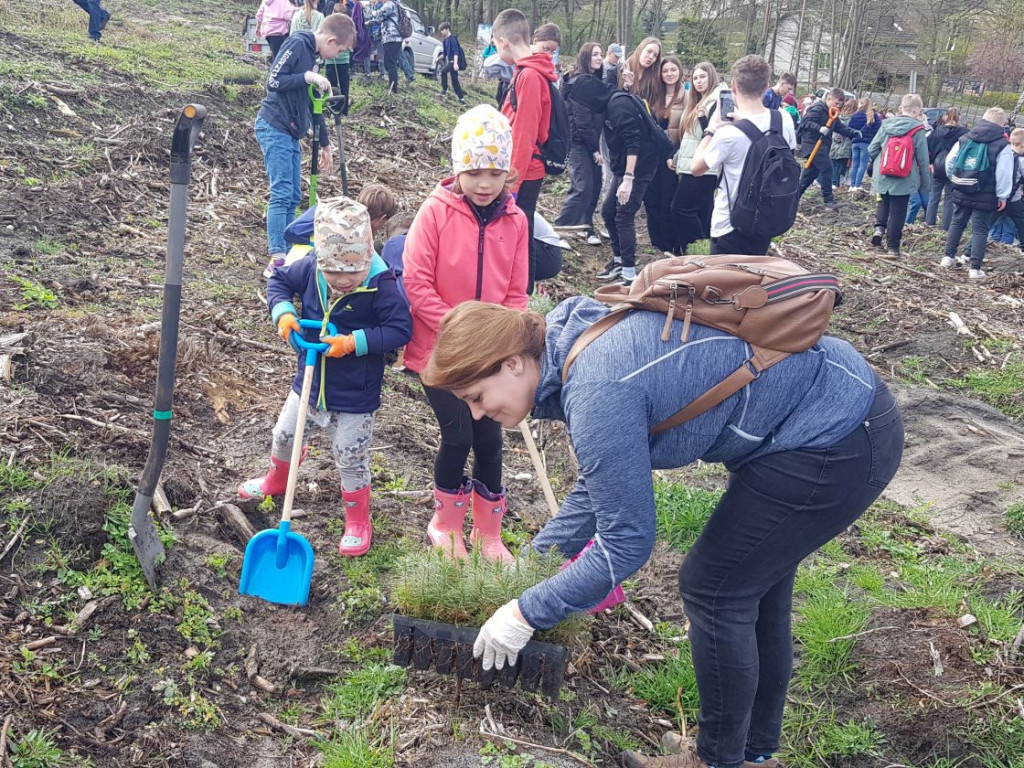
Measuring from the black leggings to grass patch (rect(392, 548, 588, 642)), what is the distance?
78cm

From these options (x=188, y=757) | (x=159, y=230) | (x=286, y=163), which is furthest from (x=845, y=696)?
(x=159, y=230)

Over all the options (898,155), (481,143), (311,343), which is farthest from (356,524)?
(898,155)

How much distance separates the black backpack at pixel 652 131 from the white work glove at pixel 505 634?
6793 millimetres

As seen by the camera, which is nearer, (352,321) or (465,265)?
(352,321)

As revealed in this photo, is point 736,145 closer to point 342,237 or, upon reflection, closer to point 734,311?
point 342,237

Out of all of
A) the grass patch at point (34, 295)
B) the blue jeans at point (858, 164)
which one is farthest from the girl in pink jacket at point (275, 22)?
the blue jeans at point (858, 164)

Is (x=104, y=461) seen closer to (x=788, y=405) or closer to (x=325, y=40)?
(x=788, y=405)

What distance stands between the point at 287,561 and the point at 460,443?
868mm

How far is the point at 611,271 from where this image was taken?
929cm

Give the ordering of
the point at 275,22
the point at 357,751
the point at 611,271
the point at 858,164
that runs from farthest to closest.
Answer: the point at 858,164 < the point at 275,22 < the point at 611,271 < the point at 357,751

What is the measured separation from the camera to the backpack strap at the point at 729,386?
7.30ft

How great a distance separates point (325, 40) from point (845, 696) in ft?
18.6

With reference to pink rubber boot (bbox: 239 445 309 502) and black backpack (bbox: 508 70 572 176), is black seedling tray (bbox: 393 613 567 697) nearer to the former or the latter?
pink rubber boot (bbox: 239 445 309 502)

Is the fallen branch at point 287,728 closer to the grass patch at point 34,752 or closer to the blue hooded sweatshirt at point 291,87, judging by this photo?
the grass patch at point 34,752
